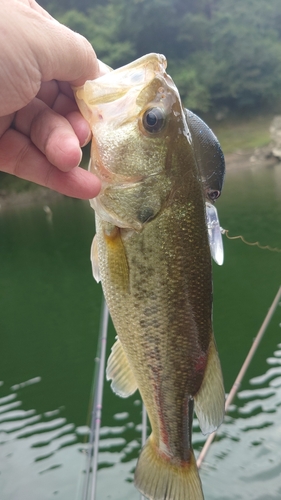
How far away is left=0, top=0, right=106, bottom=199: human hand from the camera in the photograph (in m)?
1.44

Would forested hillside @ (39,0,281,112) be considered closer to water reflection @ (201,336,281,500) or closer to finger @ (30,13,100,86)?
water reflection @ (201,336,281,500)

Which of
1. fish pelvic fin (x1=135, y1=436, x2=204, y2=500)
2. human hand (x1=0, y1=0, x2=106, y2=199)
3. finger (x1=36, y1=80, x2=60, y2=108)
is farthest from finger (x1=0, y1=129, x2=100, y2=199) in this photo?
fish pelvic fin (x1=135, y1=436, x2=204, y2=500)

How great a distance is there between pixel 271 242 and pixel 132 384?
39.3 feet

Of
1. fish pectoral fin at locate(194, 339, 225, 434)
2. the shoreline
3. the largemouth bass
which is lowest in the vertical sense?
fish pectoral fin at locate(194, 339, 225, 434)

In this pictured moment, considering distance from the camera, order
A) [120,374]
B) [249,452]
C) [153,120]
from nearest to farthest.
→ 1. [153,120]
2. [120,374]
3. [249,452]

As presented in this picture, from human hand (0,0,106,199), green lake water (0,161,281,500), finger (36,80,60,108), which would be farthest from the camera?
green lake water (0,161,281,500)

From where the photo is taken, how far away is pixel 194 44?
50781 mm

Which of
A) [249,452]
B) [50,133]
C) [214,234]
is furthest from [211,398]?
[249,452]

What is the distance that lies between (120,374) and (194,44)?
179 feet

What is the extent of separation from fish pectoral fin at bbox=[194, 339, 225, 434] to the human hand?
73cm

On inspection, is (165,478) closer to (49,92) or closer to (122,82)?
(122,82)

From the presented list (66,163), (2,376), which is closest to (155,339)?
(66,163)

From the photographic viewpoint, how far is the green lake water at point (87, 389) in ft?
15.6

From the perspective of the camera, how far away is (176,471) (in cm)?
165
